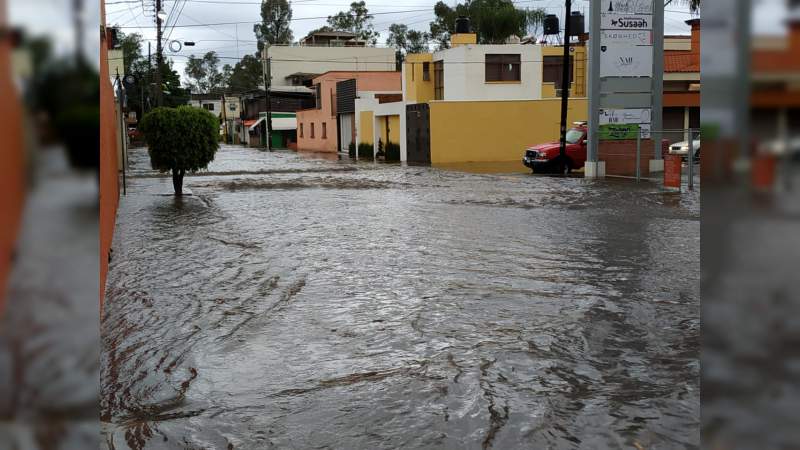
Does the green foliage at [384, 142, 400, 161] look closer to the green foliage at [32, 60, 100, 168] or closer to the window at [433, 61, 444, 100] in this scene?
the window at [433, 61, 444, 100]

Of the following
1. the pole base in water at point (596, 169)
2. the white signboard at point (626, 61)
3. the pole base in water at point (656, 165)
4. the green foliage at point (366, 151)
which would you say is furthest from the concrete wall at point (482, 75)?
the pole base in water at point (656, 165)

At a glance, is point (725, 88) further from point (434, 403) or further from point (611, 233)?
point (611, 233)

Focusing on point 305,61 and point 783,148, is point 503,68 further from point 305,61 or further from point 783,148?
point 305,61

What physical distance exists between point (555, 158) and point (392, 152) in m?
15.0

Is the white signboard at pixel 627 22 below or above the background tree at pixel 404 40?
below

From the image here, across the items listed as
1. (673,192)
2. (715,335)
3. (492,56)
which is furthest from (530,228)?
(492,56)

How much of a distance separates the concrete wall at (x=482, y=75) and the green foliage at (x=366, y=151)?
16.8ft

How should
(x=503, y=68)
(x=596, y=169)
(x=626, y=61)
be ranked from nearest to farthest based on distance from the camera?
(x=626, y=61) → (x=596, y=169) → (x=503, y=68)

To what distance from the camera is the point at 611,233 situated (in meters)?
12.7

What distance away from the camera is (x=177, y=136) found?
64.1 feet

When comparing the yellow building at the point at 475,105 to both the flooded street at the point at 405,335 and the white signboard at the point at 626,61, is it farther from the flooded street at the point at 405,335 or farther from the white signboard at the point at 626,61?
the flooded street at the point at 405,335

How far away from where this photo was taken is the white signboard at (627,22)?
967 inches

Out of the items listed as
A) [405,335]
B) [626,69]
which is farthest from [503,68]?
[405,335]

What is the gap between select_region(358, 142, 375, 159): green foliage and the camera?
44.8 metres
